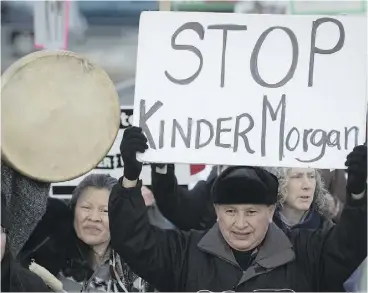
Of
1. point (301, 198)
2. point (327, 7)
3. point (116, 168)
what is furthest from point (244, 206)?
point (116, 168)

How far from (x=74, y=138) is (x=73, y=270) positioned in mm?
785

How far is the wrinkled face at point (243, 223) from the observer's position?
2.42 meters

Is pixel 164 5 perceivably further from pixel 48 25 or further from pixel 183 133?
pixel 48 25

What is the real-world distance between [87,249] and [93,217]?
0.13 metres

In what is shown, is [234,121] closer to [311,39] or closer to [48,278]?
[311,39]

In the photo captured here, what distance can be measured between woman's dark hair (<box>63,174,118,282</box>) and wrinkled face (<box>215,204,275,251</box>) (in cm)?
61

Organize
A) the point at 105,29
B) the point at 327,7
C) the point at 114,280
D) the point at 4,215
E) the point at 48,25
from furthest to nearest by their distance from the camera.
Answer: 1. the point at 105,29
2. the point at 48,25
3. the point at 327,7
4. the point at 114,280
5. the point at 4,215

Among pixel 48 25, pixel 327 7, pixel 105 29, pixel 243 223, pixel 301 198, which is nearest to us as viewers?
pixel 243 223

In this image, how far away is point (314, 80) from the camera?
90.1 inches

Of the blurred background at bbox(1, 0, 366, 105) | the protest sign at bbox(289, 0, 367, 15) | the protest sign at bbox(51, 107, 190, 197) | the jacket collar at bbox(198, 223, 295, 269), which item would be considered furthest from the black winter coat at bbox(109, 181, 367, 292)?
the blurred background at bbox(1, 0, 366, 105)

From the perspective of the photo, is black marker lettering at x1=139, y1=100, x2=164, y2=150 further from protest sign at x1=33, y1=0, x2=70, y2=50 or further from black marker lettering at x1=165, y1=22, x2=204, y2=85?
protest sign at x1=33, y1=0, x2=70, y2=50

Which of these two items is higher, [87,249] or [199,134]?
[199,134]

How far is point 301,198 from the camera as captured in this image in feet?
9.41

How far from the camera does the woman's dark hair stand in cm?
287
